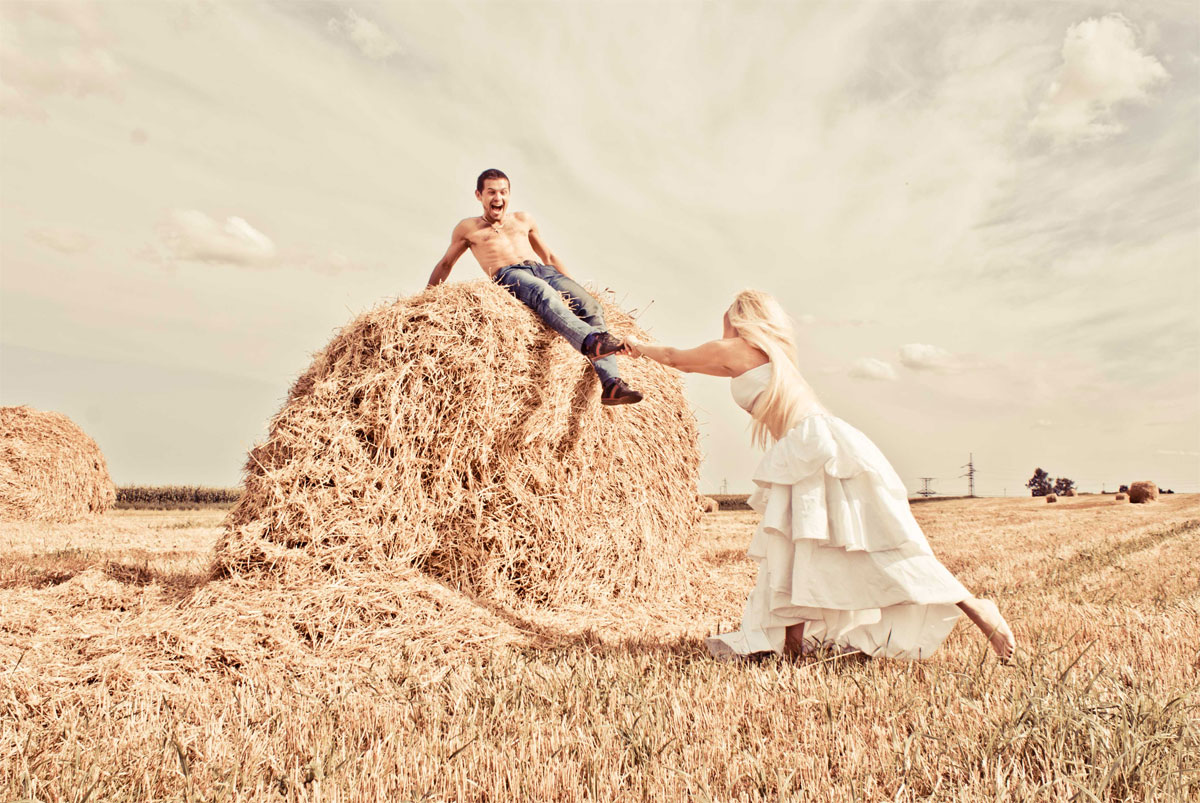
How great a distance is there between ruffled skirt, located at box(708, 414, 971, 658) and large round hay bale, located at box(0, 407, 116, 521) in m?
16.1

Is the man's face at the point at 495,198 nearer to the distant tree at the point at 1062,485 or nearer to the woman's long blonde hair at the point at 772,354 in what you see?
the woman's long blonde hair at the point at 772,354

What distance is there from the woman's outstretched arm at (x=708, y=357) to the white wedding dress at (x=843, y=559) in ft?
1.59

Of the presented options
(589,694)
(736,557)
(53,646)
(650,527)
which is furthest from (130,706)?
(736,557)

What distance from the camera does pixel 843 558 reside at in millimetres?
3396

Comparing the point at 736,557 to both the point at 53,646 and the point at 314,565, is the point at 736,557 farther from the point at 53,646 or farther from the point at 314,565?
the point at 53,646

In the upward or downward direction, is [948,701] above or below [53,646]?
above

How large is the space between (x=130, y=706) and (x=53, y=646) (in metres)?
1.25

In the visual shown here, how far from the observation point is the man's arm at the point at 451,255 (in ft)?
19.2

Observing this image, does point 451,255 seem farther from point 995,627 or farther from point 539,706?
point 995,627

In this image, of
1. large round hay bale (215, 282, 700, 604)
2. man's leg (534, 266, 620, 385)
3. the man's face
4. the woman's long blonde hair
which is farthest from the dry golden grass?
the man's face

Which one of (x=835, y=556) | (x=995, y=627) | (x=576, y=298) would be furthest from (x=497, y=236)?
(x=995, y=627)

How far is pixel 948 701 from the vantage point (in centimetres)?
270

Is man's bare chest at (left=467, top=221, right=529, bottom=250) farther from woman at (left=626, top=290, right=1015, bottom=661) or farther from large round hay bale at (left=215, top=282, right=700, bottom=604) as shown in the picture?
woman at (left=626, top=290, right=1015, bottom=661)

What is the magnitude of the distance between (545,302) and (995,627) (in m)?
3.42
